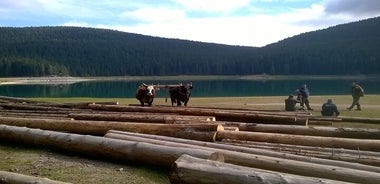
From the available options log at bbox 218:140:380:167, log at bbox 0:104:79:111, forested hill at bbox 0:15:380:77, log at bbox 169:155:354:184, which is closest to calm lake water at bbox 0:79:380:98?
log at bbox 0:104:79:111

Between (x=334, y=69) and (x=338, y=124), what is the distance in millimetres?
136542

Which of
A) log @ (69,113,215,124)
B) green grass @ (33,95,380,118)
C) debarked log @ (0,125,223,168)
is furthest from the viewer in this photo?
green grass @ (33,95,380,118)

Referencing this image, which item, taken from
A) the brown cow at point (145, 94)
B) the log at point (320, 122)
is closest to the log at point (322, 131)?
the log at point (320, 122)

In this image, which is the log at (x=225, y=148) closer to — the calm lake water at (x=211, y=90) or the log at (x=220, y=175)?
the log at (x=220, y=175)

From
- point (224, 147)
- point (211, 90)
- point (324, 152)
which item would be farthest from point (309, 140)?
point (211, 90)

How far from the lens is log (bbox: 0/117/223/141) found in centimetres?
1145

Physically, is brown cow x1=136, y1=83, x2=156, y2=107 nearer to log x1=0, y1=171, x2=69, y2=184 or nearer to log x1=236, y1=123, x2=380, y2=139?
log x1=236, y1=123, x2=380, y2=139

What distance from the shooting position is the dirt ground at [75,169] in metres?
8.99

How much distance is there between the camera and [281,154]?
909cm

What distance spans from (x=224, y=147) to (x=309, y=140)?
2248 millimetres

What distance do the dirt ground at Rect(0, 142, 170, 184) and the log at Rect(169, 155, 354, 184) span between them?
123cm

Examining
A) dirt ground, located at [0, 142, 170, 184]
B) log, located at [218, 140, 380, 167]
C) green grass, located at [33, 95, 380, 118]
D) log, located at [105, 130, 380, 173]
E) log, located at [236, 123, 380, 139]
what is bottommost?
dirt ground, located at [0, 142, 170, 184]

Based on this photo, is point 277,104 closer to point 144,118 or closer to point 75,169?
point 144,118

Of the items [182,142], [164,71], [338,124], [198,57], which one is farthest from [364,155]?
→ [198,57]
